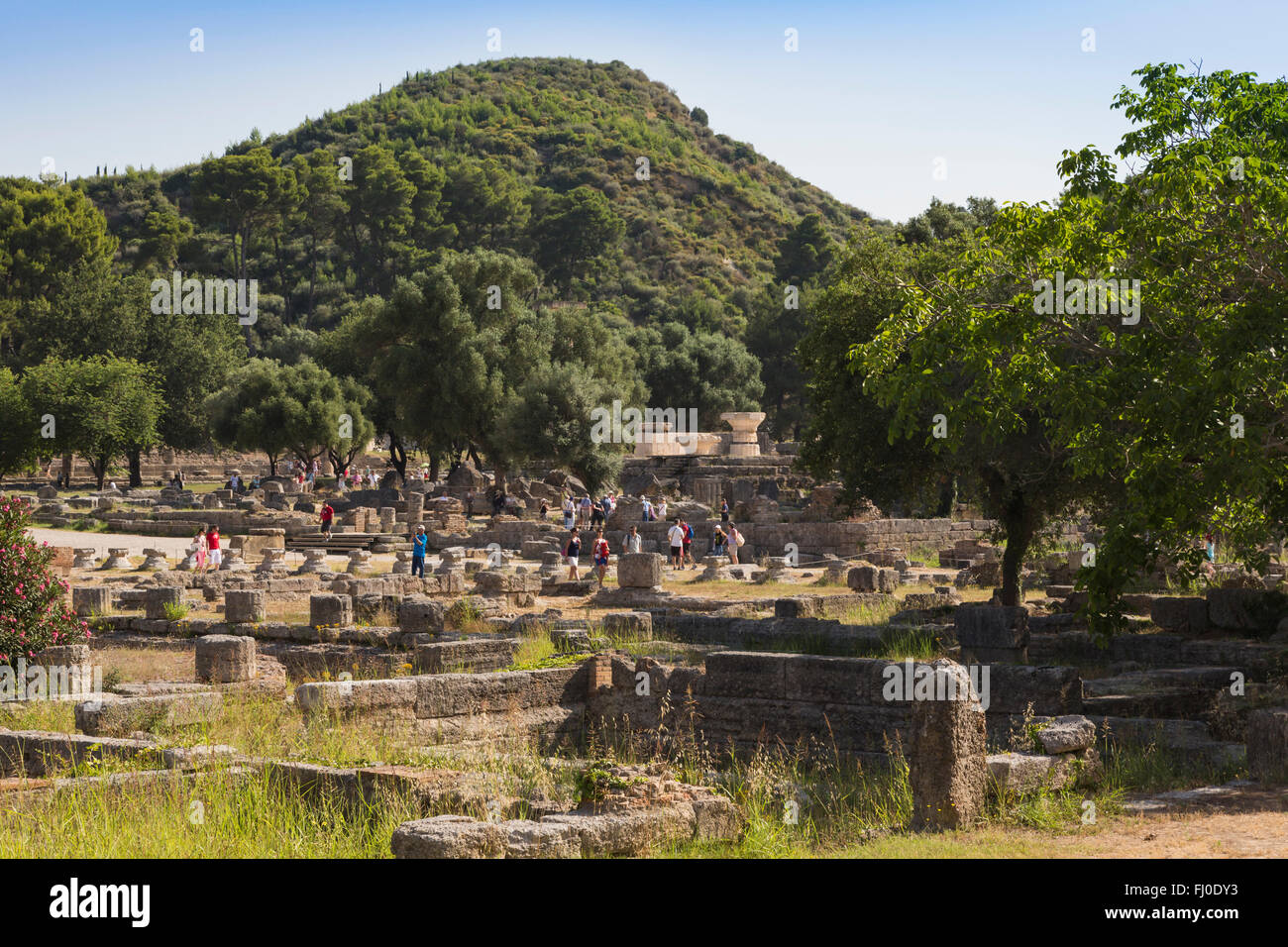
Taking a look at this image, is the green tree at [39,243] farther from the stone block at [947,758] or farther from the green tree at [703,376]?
the stone block at [947,758]

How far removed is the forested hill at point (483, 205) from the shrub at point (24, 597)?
74.7 metres

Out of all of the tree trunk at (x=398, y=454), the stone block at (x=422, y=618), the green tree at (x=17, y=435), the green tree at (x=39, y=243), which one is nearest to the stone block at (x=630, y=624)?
the stone block at (x=422, y=618)

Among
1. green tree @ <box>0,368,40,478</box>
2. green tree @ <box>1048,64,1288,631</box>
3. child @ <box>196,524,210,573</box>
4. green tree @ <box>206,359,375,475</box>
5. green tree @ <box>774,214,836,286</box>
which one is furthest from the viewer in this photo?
green tree @ <box>774,214,836,286</box>

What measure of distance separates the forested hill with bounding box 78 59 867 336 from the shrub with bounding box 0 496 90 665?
74743 millimetres

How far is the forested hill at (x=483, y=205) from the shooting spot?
3681 inches

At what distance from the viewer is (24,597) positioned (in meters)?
13.6

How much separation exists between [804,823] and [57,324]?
210 feet

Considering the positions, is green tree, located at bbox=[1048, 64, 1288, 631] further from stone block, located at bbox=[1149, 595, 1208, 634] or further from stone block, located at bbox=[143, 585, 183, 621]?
stone block, located at bbox=[143, 585, 183, 621]

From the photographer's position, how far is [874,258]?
2097 cm

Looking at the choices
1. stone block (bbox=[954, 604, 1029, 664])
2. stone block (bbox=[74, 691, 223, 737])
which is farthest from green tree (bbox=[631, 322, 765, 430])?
stone block (bbox=[74, 691, 223, 737])

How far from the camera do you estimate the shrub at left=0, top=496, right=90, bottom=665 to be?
1341 centimetres

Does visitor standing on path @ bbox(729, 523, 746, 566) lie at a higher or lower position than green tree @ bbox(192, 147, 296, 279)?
lower

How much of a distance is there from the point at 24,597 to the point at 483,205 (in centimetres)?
9646
